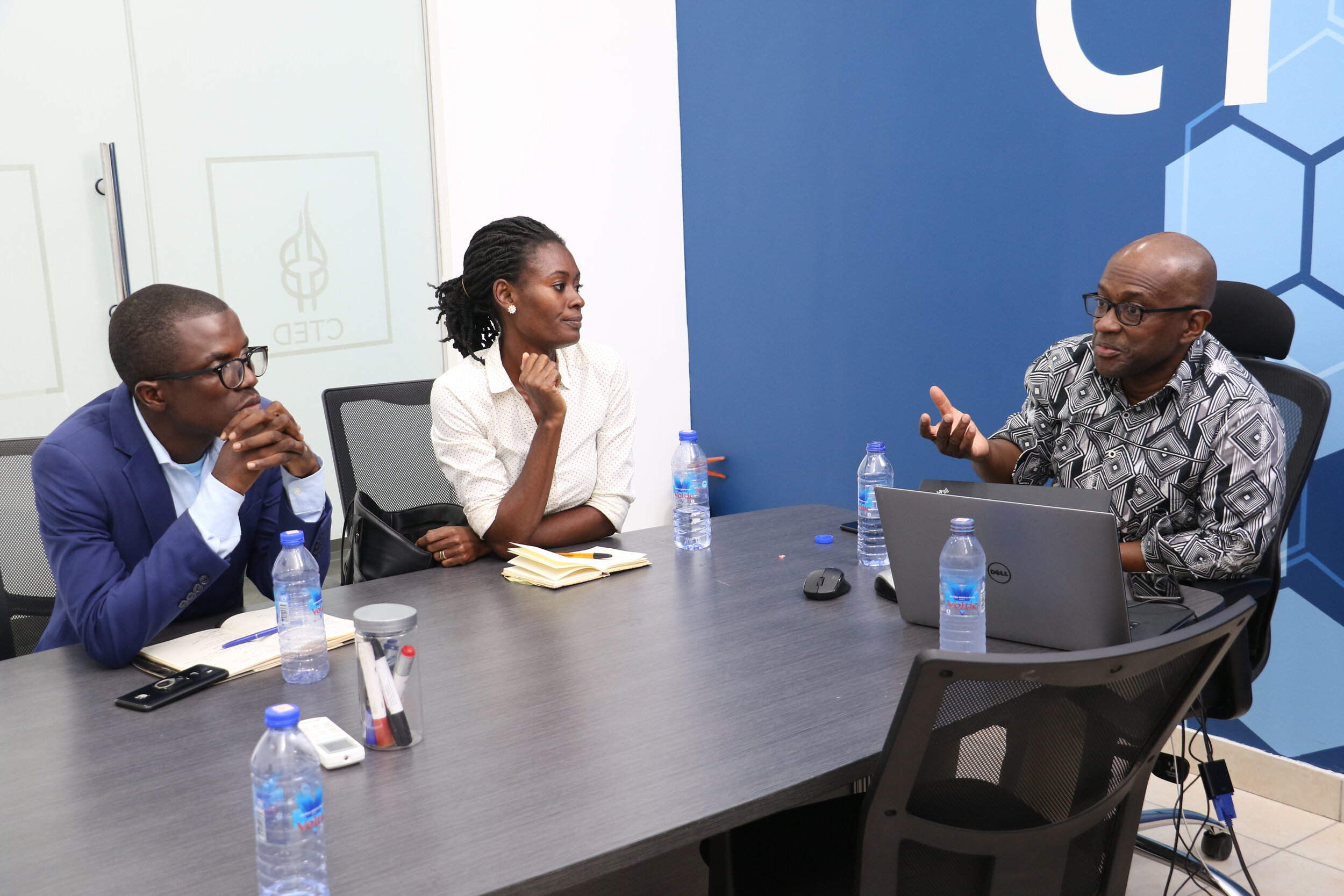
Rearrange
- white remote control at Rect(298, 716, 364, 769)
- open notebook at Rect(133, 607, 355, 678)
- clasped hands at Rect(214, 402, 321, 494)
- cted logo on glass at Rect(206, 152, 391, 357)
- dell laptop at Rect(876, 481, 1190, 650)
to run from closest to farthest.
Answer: white remote control at Rect(298, 716, 364, 769)
dell laptop at Rect(876, 481, 1190, 650)
open notebook at Rect(133, 607, 355, 678)
clasped hands at Rect(214, 402, 321, 494)
cted logo on glass at Rect(206, 152, 391, 357)

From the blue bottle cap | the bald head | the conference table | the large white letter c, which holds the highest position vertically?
the large white letter c

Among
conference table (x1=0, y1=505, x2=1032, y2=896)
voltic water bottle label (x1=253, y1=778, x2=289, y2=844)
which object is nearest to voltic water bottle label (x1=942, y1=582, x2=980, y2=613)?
conference table (x1=0, y1=505, x2=1032, y2=896)

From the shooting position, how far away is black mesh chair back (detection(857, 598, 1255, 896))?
1070mm

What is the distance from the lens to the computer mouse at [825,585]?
6.25 ft

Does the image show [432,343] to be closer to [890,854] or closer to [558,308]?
[558,308]

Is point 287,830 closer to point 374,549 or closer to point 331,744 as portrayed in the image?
point 331,744

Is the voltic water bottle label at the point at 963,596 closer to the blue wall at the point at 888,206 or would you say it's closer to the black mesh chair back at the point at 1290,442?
the black mesh chair back at the point at 1290,442

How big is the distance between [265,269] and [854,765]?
302 centimetres

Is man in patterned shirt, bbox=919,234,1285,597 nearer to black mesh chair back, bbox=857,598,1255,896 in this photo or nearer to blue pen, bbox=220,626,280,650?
black mesh chair back, bbox=857,598,1255,896

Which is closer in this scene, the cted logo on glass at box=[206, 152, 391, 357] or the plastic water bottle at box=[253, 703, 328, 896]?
the plastic water bottle at box=[253, 703, 328, 896]

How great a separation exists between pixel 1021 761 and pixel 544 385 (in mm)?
1398

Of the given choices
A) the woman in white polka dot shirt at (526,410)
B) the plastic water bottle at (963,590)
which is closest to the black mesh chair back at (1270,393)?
the plastic water bottle at (963,590)

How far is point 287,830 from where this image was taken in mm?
1049

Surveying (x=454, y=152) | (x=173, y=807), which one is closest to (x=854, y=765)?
(x=173, y=807)
